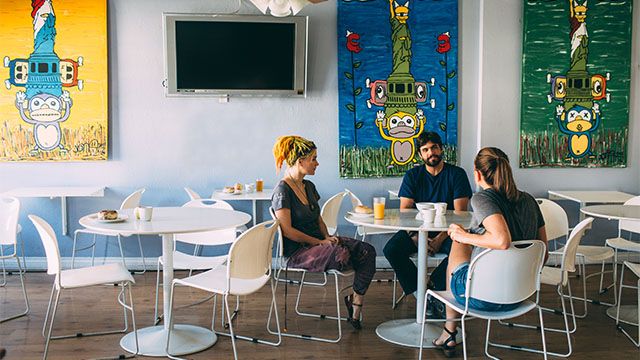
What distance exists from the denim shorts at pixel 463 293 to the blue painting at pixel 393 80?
8.80 feet

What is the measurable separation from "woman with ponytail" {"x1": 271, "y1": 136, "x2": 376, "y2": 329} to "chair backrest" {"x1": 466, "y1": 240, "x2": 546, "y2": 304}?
40.0 inches

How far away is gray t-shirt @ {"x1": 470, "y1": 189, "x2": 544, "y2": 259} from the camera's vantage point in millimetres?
3297

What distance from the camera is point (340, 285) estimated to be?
5.50 meters

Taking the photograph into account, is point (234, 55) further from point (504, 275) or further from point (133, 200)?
point (504, 275)

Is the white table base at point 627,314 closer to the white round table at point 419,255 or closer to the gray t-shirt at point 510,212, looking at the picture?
the white round table at point 419,255

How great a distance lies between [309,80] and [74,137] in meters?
2.14

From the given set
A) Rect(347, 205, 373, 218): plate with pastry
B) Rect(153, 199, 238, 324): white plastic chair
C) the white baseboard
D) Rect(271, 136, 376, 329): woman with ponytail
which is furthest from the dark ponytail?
the white baseboard

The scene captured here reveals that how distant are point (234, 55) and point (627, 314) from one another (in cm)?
370

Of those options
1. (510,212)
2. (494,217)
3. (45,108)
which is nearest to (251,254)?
(494,217)

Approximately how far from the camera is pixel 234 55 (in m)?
5.82

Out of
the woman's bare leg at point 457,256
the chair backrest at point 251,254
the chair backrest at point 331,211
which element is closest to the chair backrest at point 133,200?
the chair backrest at point 331,211

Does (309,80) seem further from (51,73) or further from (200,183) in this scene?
(51,73)

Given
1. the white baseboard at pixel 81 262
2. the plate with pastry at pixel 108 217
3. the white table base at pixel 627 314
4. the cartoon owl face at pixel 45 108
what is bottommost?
the white table base at pixel 627 314

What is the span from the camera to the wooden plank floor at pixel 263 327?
3.89 meters
